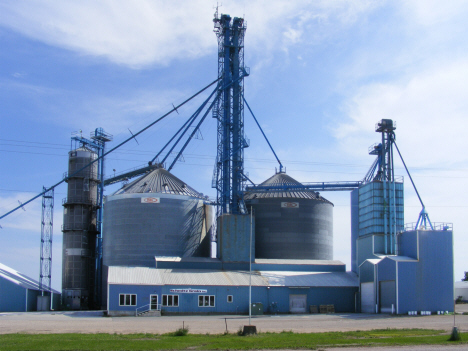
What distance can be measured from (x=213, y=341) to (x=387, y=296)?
32461 mm

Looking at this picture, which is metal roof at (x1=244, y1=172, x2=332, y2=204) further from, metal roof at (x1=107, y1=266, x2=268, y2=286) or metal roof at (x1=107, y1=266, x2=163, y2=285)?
metal roof at (x1=107, y1=266, x2=163, y2=285)

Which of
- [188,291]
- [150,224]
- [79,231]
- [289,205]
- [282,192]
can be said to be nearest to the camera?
[188,291]

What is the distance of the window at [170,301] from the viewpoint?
55594 mm

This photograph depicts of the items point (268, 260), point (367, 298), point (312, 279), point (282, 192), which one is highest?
point (282, 192)

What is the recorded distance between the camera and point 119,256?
66.6m

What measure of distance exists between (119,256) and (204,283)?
1413cm

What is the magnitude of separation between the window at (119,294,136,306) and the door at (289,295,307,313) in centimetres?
1667

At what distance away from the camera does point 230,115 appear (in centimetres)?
7038

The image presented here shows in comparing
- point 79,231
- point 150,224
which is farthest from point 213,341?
point 79,231

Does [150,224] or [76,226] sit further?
[76,226]

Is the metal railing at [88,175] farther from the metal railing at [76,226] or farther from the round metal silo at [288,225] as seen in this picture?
the round metal silo at [288,225]

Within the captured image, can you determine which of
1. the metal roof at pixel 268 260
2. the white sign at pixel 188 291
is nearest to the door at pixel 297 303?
the metal roof at pixel 268 260

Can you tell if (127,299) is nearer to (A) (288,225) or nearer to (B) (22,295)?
(B) (22,295)

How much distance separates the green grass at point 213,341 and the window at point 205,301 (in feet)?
82.5
